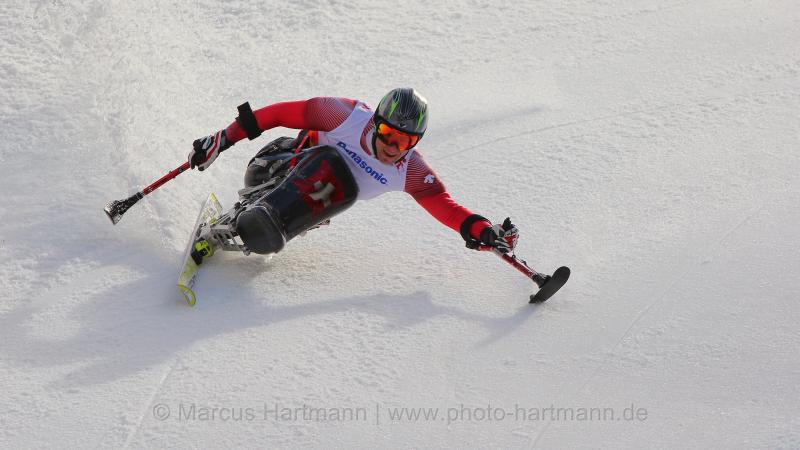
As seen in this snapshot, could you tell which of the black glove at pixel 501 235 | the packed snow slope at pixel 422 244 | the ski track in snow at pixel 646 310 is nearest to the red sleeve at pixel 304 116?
the packed snow slope at pixel 422 244

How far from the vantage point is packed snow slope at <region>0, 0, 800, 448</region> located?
5.68 m

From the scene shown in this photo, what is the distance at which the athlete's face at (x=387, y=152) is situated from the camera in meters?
6.79

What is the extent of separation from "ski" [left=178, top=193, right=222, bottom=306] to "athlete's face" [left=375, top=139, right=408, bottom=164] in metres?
1.37

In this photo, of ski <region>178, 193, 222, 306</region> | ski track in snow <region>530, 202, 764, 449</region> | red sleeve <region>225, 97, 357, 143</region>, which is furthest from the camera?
red sleeve <region>225, 97, 357, 143</region>

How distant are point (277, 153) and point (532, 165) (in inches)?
102

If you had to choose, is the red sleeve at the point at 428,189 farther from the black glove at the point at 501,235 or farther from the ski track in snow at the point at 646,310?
the ski track in snow at the point at 646,310

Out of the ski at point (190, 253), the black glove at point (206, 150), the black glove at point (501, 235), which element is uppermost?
the black glove at point (206, 150)

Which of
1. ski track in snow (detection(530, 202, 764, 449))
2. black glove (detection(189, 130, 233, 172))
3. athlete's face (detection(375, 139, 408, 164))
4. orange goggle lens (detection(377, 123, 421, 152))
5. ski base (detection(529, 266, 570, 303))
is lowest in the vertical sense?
ski track in snow (detection(530, 202, 764, 449))

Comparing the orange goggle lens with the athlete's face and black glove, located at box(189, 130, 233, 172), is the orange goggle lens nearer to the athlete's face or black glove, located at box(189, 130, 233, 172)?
the athlete's face

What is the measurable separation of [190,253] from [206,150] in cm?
73

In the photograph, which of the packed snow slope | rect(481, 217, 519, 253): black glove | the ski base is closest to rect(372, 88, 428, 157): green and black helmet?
rect(481, 217, 519, 253): black glove

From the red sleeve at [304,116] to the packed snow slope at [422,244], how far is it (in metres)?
0.95

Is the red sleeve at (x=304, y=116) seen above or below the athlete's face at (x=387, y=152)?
above

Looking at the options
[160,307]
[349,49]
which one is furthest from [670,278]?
[349,49]
